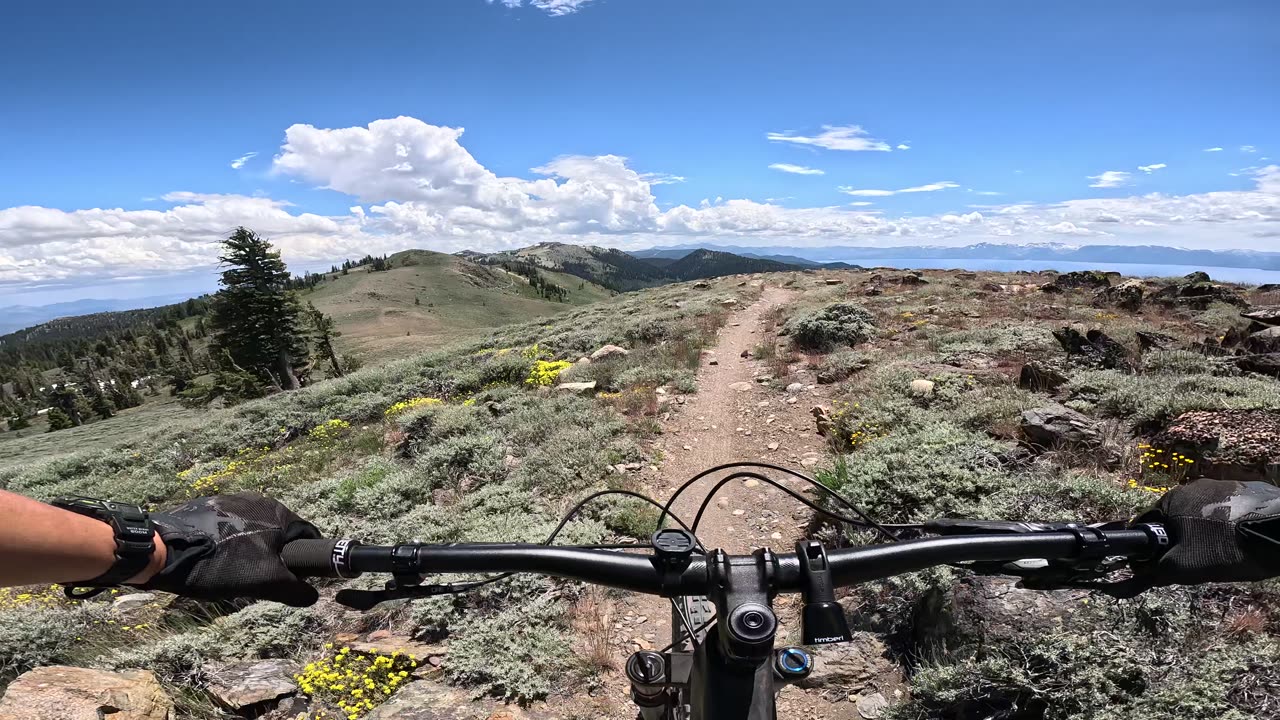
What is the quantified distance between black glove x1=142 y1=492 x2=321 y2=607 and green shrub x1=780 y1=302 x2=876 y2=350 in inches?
670

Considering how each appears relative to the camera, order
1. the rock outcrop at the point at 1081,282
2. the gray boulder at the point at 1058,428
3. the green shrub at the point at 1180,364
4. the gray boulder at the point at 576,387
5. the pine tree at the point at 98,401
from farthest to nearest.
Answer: the pine tree at the point at 98,401 → the rock outcrop at the point at 1081,282 → the gray boulder at the point at 576,387 → the green shrub at the point at 1180,364 → the gray boulder at the point at 1058,428

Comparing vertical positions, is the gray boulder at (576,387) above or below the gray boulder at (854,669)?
above

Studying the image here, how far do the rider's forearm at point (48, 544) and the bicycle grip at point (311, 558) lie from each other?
43cm

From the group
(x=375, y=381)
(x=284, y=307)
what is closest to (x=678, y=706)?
(x=375, y=381)

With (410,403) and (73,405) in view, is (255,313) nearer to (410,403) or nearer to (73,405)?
(410,403)

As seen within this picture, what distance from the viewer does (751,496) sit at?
8695mm

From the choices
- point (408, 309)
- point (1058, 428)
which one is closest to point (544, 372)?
point (1058, 428)

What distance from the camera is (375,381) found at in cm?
2081

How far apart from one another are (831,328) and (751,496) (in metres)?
11.0

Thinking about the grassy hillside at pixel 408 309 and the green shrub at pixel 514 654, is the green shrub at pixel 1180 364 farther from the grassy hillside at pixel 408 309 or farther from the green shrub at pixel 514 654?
the grassy hillside at pixel 408 309

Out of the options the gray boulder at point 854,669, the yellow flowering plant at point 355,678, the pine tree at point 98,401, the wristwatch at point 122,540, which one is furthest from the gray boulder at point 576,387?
the pine tree at point 98,401

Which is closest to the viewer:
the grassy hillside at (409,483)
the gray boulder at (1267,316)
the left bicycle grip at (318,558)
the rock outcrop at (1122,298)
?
the left bicycle grip at (318,558)

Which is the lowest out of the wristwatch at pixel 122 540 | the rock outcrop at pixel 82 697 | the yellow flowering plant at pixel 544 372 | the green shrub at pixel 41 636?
the green shrub at pixel 41 636

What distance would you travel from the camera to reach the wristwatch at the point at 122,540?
1.74 meters
